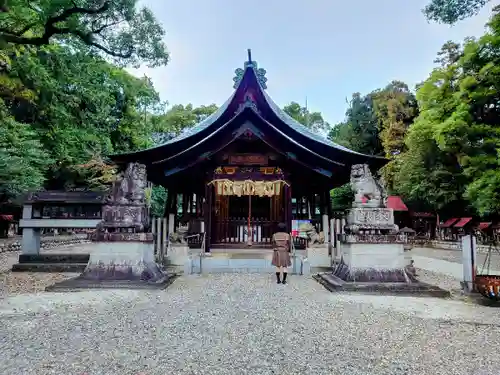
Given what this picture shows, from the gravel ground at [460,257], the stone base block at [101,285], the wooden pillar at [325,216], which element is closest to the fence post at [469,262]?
the wooden pillar at [325,216]

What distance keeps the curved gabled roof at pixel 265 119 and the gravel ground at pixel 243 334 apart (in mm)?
4345

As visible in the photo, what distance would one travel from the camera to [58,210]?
11930 millimetres

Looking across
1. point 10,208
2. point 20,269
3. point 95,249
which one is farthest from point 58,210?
point 10,208

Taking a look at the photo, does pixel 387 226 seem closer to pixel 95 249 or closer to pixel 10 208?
pixel 95 249

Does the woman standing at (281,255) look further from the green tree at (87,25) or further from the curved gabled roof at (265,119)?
the green tree at (87,25)

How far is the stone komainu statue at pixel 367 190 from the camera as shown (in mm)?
8227

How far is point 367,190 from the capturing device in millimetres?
8336

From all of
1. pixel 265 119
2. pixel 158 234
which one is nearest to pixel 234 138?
pixel 265 119

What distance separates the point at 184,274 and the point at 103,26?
24.8 feet

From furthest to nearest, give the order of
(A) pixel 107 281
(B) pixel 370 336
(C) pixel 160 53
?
(C) pixel 160 53 < (A) pixel 107 281 < (B) pixel 370 336

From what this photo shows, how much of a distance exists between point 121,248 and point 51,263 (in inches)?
210

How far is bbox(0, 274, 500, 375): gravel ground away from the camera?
11.5 feet

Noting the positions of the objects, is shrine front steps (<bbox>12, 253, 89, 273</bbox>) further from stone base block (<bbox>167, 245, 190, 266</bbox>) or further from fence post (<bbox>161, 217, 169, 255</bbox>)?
stone base block (<bbox>167, 245, 190, 266</bbox>)

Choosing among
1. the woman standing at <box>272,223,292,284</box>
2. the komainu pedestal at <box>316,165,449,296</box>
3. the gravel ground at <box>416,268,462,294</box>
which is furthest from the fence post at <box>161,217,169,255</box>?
the gravel ground at <box>416,268,462,294</box>
